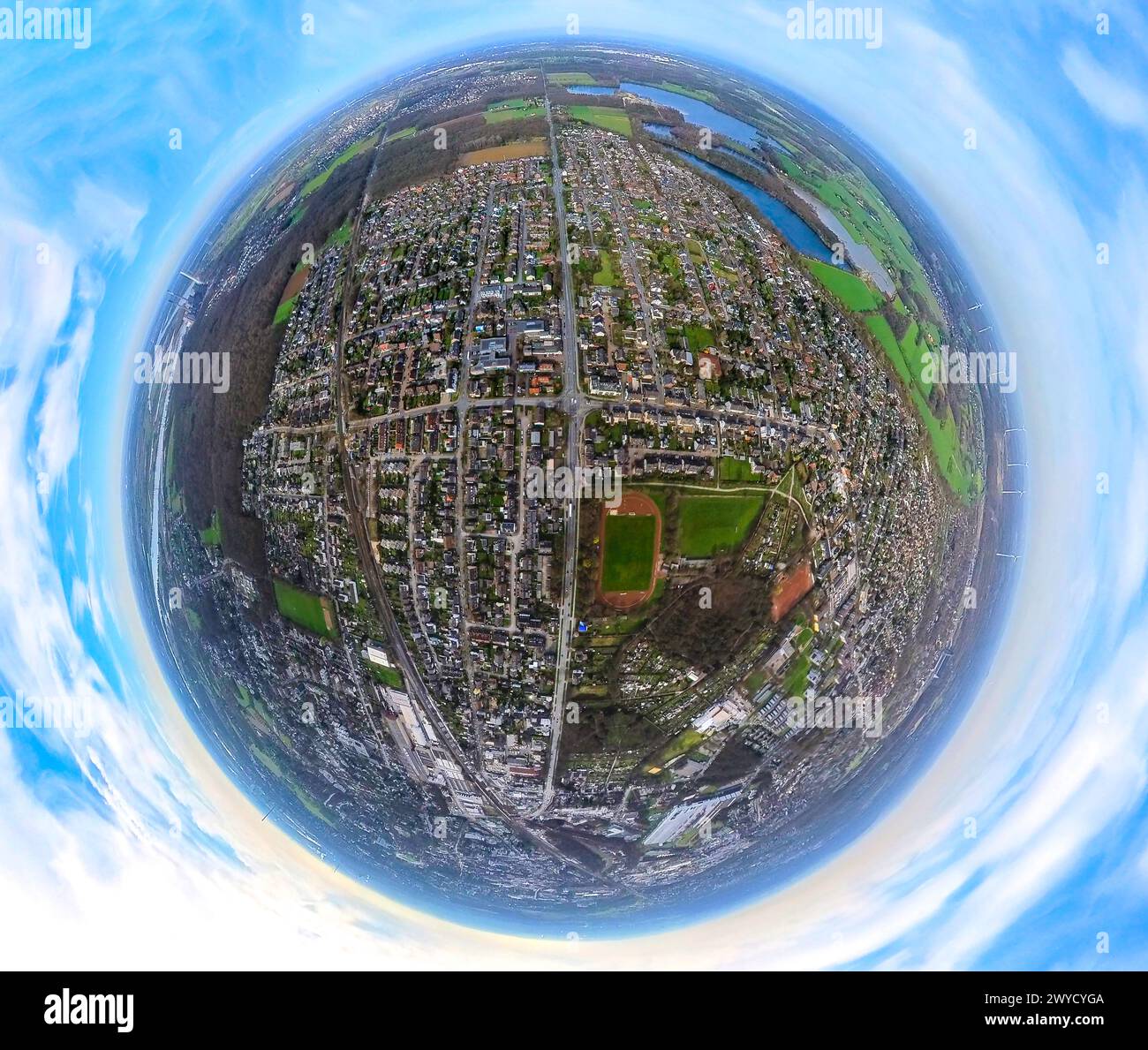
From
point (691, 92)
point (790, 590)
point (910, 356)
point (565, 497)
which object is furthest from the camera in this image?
point (691, 92)

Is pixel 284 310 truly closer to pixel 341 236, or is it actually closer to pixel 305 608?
pixel 341 236

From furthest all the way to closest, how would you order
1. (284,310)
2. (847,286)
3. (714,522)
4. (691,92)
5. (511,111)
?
(691,92), (511,111), (847,286), (284,310), (714,522)

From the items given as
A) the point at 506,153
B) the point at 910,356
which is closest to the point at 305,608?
the point at 506,153

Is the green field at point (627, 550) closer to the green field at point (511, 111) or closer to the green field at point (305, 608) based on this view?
the green field at point (305, 608)

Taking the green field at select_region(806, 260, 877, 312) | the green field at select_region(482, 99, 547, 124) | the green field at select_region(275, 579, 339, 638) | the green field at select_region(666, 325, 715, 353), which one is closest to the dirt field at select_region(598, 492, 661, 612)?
the green field at select_region(666, 325, 715, 353)

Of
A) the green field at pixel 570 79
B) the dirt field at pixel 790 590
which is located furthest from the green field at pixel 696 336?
the green field at pixel 570 79

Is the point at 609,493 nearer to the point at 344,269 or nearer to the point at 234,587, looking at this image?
the point at 344,269
